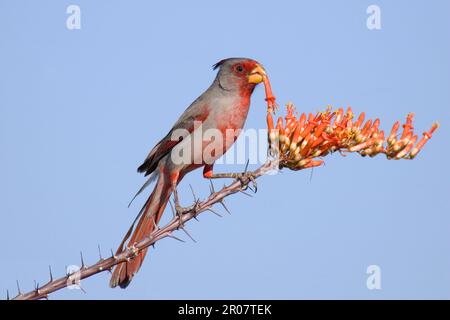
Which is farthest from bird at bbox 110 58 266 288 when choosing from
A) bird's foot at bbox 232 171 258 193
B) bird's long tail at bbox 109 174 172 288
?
bird's foot at bbox 232 171 258 193

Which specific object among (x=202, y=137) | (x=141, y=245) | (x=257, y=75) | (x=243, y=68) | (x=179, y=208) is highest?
(x=243, y=68)

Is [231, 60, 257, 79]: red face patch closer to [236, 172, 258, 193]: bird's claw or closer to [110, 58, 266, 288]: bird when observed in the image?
[110, 58, 266, 288]: bird

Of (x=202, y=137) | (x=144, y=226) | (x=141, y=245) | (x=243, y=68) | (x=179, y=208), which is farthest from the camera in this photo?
(x=243, y=68)

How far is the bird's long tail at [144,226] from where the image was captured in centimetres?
695

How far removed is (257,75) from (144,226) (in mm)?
2219

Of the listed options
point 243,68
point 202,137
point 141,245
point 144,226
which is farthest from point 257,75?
point 141,245

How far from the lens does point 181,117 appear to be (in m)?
8.47

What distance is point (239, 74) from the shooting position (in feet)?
26.9

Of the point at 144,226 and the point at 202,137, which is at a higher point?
the point at 202,137

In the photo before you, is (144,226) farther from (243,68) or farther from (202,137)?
(243,68)
